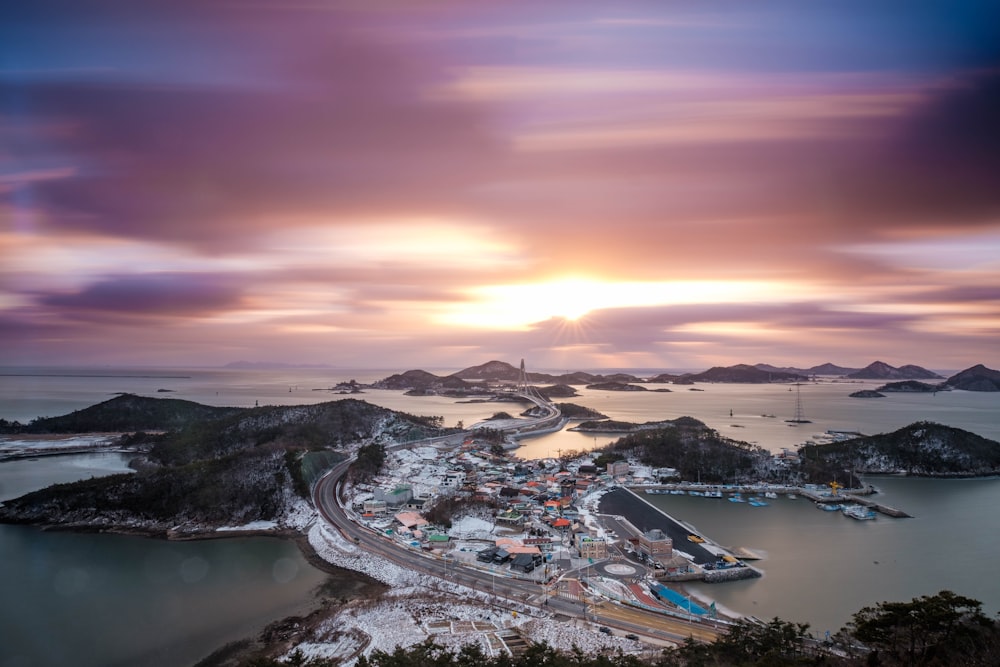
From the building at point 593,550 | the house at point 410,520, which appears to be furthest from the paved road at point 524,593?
the building at point 593,550

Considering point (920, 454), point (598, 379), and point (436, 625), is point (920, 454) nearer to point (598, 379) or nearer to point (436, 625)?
point (436, 625)

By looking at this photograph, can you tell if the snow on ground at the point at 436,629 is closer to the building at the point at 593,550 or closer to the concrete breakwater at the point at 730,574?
the building at the point at 593,550

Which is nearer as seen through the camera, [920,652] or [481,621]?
[920,652]

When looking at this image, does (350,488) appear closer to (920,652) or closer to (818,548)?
(818,548)

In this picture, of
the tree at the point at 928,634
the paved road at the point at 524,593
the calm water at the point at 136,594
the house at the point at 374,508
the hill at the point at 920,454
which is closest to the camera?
the tree at the point at 928,634

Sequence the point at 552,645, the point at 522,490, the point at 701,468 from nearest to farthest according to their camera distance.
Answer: the point at 552,645 < the point at 522,490 < the point at 701,468

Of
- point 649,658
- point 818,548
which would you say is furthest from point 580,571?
point 818,548

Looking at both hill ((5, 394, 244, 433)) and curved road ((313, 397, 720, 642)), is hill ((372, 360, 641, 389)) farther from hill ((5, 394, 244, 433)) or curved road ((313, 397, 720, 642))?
curved road ((313, 397, 720, 642))
